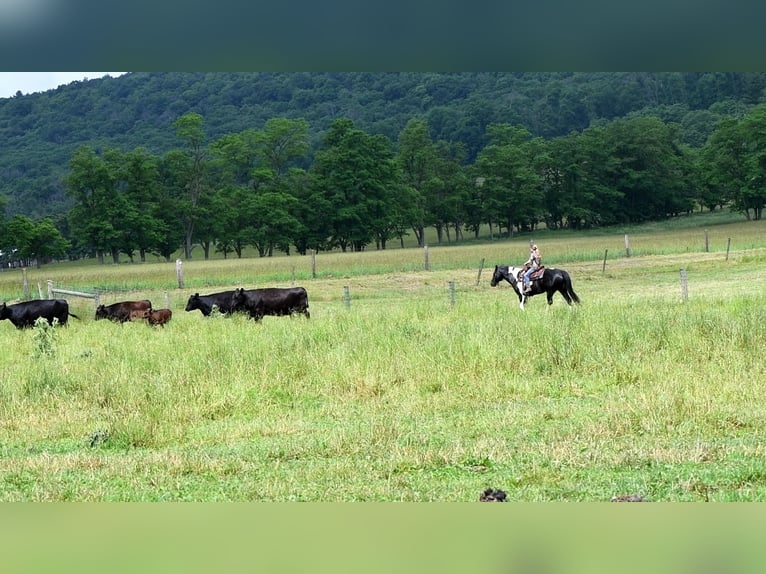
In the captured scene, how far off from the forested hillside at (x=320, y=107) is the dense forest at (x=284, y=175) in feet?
0.90

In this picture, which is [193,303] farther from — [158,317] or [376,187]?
[376,187]

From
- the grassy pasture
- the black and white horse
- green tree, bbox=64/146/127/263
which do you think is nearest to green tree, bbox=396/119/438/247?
green tree, bbox=64/146/127/263

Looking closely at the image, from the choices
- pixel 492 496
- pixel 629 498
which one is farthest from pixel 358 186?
pixel 629 498

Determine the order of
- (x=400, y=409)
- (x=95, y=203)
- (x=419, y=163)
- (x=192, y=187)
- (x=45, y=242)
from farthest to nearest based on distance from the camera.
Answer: (x=419, y=163)
(x=192, y=187)
(x=95, y=203)
(x=45, y=242)
(x=400, y=409)

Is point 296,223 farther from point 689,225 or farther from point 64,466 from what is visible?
point 64,466

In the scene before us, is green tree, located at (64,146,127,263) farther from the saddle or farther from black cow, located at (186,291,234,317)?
the saddle

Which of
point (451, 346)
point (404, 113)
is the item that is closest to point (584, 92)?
point (404, 113)

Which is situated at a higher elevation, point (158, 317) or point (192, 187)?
point (192, 187)

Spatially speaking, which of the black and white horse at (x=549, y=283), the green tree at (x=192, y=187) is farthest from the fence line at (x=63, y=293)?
the green tree at (x=192, y=187)

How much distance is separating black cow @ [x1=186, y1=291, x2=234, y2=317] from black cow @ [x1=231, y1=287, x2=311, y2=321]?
0.60 meters

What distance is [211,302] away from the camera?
19.3 meters

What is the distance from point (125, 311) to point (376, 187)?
4571 cm

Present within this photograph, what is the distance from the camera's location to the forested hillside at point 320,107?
3135 inches

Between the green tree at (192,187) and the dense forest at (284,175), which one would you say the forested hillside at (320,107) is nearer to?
the dense forest at (284,175)
